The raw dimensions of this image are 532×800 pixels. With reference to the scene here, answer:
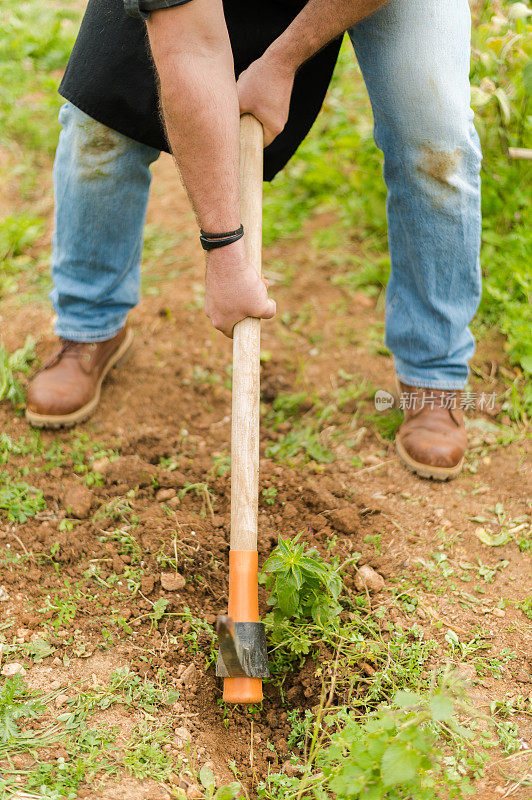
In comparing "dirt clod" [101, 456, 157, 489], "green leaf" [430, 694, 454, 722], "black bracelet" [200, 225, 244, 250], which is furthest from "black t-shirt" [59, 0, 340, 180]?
"green leaf" [430, 694, 454, 722]

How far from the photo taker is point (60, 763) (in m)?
1.54

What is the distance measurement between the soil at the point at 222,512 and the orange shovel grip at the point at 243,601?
12 cm

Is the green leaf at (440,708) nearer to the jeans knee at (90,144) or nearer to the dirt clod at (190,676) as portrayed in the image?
the dirt clod at (190,676)

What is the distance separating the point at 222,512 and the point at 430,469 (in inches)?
27.9

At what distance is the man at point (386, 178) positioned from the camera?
60.5 inches

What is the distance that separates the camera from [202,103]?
1514 millimetres

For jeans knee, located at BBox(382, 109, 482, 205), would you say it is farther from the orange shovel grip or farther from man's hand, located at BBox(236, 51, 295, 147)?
the orange shovel grip

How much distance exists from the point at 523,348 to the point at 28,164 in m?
2.88

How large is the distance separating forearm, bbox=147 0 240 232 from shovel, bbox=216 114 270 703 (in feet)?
0.59

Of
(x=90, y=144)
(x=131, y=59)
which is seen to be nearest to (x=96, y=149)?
(x=90, y=144)

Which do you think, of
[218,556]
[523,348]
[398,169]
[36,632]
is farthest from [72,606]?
[523,348]

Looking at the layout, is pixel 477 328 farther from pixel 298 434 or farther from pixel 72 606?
pixel 72 606

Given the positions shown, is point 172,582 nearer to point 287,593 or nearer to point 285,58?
point 287,593

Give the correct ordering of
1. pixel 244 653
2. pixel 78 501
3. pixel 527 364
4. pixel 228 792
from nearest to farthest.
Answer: pixel 228 792 → pixel 244 653 → pixel 78 501 → pixel 527 364
